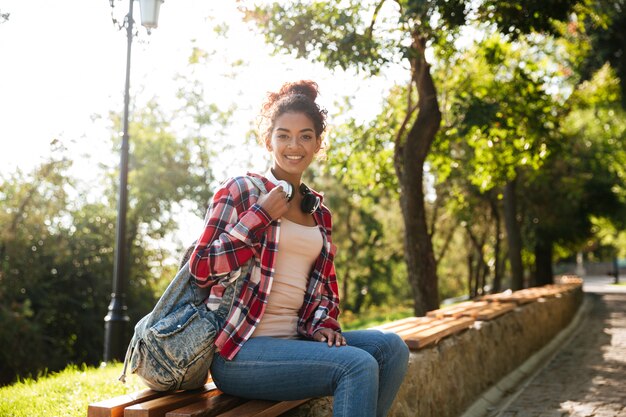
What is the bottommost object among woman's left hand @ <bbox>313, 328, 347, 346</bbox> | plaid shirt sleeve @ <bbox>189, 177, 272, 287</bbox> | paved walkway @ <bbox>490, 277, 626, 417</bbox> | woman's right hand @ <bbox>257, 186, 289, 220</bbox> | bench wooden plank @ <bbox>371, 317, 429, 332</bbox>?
paved walkway @ <bbox>490, 277, 626, 417</bbox>

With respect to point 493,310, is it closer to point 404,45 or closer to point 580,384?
point 580,384

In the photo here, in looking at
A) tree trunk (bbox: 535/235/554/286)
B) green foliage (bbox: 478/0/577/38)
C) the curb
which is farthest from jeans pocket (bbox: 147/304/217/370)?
tree trunk (bbox: 535/235/554/286)

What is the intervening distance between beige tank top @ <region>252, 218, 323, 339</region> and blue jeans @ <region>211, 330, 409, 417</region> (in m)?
0.18

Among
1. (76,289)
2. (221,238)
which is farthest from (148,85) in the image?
(221,238)

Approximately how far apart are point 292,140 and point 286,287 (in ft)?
2.33

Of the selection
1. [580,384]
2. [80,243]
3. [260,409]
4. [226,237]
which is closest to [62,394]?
[260,409]

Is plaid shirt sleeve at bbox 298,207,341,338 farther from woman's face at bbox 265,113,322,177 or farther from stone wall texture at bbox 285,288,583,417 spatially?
stone wall texture at bbox 285,288,583,417

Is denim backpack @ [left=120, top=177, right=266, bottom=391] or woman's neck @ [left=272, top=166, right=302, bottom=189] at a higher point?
woman's neck @ [left=272, top=166, right=302, bottom=189]

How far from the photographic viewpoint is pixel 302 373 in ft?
9.78

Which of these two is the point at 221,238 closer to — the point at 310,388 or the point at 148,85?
the point at 310,388

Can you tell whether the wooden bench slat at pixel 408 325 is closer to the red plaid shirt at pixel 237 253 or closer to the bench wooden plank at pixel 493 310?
the bench wooden plank at pixel 493 310

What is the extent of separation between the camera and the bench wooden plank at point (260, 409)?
9.72ft

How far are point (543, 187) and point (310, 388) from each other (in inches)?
890

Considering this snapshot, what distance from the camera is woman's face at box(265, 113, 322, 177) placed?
348cm
